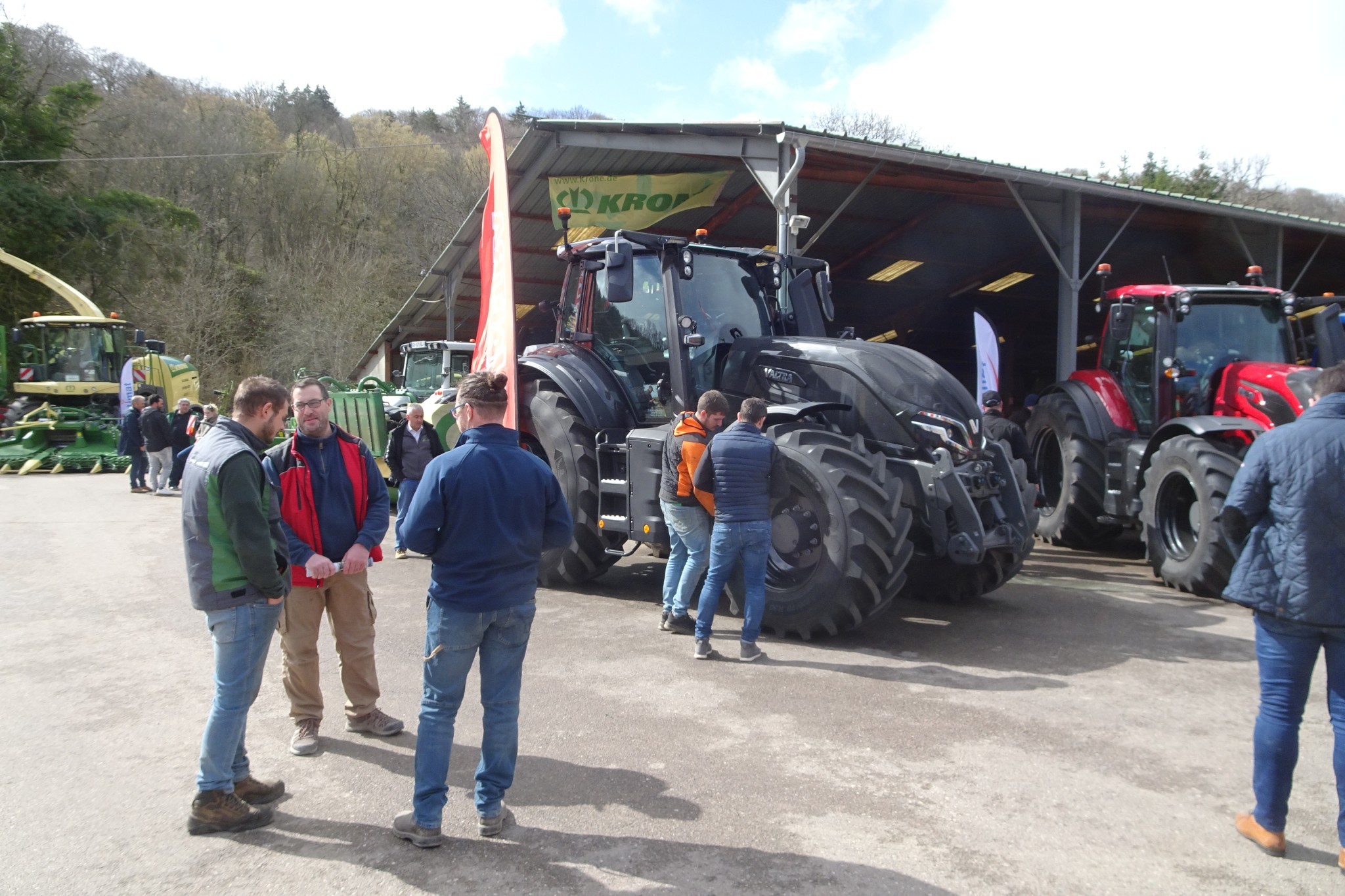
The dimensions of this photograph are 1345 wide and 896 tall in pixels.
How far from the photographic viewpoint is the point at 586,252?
720 cm

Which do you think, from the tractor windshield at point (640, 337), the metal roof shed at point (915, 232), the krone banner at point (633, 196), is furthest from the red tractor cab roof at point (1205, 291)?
the krone banner at point (633, 196)

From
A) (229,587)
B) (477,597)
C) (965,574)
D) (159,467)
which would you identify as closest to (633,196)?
(965,574)

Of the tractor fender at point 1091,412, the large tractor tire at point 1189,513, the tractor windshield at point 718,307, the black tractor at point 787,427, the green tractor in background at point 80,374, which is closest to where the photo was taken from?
the black tractor at point 787,427

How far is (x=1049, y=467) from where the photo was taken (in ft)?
32.8

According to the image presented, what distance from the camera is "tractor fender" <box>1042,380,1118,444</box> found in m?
8.84

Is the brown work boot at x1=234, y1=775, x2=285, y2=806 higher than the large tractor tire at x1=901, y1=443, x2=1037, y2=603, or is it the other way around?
the large tractor tire at x1=901, y1=443, x2=1037, y2=603

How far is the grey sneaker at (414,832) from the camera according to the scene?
3160 millimetres

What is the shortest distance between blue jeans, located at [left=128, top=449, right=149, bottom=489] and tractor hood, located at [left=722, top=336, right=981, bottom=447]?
1155cm

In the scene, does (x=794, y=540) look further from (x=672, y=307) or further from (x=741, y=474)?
(x=672, y=307)

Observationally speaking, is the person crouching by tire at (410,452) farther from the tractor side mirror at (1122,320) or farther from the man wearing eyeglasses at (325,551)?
the tractor side mirror at (1122,320)

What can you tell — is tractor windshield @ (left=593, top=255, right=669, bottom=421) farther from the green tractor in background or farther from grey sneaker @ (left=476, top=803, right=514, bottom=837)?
the green tractor in background

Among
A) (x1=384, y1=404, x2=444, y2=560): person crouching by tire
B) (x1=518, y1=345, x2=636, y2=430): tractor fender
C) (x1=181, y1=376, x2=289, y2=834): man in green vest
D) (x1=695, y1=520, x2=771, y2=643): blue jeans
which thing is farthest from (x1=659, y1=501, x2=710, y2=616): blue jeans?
(x1=384, y1=404, x2=444, y2=560): person crouching by tire

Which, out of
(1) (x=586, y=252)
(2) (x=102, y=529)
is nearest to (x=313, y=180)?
(2) (x=102, y=529)

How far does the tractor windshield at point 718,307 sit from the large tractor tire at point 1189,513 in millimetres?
3444
